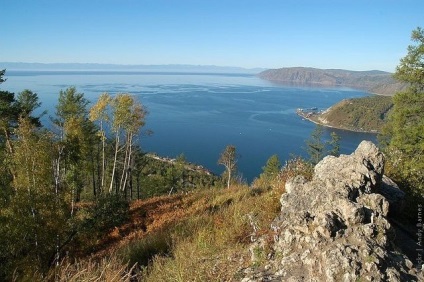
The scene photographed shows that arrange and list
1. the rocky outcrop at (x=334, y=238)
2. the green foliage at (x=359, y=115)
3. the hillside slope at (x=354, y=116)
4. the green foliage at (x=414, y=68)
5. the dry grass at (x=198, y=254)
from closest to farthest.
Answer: the rocky outcrop at (x=334, y=238), the dry grass at (x=198, y=254), the green foliage at (x=414, y=68), the hillside slope at (x=354, y=116), the green foliage at (x=359, y=115)

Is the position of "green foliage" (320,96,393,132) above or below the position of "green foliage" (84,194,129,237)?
below

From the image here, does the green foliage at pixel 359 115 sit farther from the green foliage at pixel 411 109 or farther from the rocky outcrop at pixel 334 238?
the rocky outcrop at pixel 334 238

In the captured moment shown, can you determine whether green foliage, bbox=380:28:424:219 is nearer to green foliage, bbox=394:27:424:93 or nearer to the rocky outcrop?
green foliage, bbox=394:27:424:93

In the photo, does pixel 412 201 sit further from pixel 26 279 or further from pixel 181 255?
pixel 26 279

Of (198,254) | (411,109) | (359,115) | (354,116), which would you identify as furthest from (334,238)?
(359,115)

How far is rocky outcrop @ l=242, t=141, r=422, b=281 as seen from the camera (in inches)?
142

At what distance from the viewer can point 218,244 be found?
530cm

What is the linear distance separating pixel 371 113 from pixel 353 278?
17722cm

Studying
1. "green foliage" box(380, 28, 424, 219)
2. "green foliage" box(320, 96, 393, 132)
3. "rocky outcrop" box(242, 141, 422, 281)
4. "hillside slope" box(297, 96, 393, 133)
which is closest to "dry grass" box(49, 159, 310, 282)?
"rocky outcrop" box(242, 141, 422, 281)

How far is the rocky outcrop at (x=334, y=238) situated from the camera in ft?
11.8

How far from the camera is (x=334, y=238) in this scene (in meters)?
4.11

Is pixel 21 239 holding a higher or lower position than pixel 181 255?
lower

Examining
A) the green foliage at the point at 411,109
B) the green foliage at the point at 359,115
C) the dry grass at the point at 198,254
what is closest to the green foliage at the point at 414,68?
the green foliage at the point at 411,109

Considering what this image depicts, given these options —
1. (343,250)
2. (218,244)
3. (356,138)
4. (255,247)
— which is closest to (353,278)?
(343,250)
